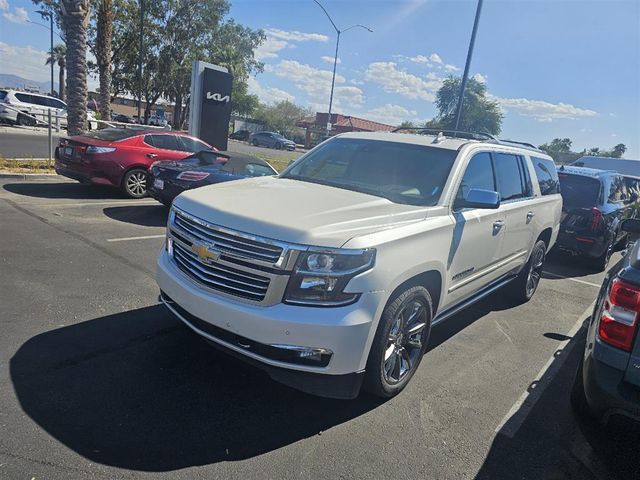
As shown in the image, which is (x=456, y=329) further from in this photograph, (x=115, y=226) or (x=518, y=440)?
(x=115, y=226)

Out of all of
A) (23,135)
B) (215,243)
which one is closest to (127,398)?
(215,243)

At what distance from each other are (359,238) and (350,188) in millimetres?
1206

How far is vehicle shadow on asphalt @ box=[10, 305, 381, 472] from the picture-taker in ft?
8.85

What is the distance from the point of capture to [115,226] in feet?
24.5

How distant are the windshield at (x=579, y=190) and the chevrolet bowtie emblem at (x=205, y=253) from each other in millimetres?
7260

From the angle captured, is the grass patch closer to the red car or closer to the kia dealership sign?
the red car

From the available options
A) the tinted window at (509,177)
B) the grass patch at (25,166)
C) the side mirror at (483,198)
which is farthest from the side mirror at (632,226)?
the grass patch at (25,166)

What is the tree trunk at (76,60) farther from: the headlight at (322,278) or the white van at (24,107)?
the headlight at (322,278)

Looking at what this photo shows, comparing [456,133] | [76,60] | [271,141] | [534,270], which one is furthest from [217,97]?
[271,141]

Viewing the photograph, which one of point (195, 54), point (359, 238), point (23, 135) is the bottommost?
point (23, 135)

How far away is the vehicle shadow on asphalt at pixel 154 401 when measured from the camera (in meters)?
2.70

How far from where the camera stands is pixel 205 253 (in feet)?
10.2

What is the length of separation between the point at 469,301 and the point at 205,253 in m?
2.65

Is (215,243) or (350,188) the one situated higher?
(350,188)
